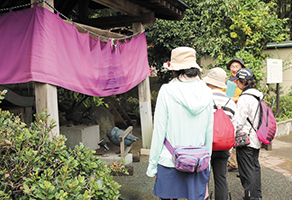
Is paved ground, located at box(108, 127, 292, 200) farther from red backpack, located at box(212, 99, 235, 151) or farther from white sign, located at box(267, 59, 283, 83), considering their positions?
white sign, located at box(267, 59, 283, 83)

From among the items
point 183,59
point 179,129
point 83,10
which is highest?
point 83,10

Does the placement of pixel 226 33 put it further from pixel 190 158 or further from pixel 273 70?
pixel 190 158

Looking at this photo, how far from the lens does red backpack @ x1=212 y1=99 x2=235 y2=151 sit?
2.95 meters

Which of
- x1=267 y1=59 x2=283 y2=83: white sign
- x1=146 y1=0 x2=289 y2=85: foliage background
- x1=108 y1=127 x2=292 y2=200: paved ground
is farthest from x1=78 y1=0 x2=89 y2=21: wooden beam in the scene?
x1=267 y1=59 x2=283 y2=83: white sign

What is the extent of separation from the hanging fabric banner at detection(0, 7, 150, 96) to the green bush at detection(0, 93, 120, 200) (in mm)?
1120

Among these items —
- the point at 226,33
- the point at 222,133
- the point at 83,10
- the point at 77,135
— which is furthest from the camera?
the point at 226,33

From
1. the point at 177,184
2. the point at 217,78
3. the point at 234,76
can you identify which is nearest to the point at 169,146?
the point at 177,184

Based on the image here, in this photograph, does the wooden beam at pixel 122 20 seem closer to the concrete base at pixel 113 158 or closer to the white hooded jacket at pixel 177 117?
the concrete base at pixel 113 158

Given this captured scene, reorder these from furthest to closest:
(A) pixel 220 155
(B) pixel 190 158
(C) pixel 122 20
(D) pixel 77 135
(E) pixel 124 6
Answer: (C) pixel 122 20 < (D) pixel 77 135 < (E) pixel 124 6 < (A) pixel 220 155 < (B) pixel 190 158

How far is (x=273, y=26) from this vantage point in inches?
329

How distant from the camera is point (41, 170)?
7.41 ft

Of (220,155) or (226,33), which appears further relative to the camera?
(226,33)

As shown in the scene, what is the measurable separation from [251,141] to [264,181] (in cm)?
185

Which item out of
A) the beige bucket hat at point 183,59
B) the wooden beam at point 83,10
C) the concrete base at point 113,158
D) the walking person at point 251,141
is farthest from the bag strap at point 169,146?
the wooden beam at point 83,10
